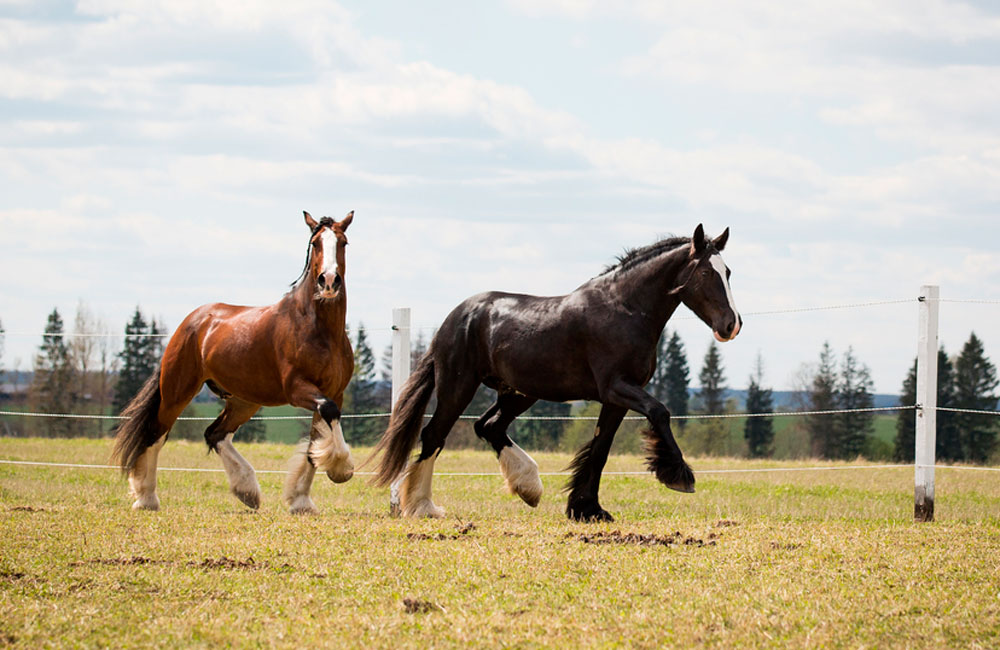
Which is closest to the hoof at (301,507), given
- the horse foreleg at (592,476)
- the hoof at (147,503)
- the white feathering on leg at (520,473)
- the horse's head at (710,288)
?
the hoof at (147,503)

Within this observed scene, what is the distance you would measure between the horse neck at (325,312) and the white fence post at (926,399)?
5.05 meters

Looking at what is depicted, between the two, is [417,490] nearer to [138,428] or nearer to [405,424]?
[405,424]

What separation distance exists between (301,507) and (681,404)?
5623 cm

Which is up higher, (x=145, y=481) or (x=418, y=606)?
(x=145, y=481)

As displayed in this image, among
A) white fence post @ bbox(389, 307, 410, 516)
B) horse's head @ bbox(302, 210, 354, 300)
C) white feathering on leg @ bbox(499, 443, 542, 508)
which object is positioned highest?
horse's head @ bbox(302, 210, 354, 300)

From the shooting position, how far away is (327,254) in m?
8.70

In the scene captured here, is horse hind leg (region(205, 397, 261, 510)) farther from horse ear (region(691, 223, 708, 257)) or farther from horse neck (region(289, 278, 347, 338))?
horse ear (region(691, 223, 708, 257))

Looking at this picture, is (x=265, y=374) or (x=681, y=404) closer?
(x=265, y=374)

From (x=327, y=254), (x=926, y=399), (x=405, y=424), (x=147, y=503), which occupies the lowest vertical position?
(x=147, y=503)

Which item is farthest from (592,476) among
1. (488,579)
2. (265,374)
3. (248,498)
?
(248,498)

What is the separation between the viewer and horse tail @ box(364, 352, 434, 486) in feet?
30.0

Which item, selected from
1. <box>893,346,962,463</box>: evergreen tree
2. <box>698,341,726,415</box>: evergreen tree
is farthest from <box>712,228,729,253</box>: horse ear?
<box>698,341,726,415</box>: evergreen tree

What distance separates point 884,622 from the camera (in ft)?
16.0

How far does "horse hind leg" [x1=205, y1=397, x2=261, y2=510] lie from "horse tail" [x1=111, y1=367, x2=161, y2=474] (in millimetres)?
532
